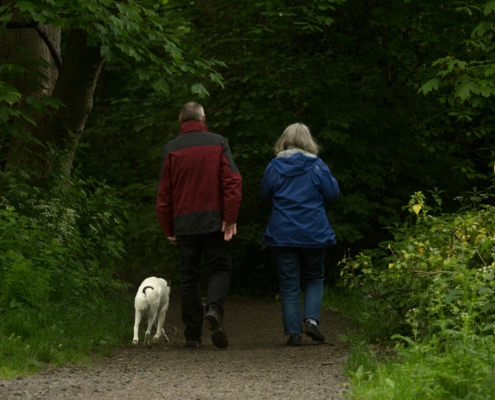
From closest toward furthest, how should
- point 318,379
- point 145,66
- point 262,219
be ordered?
point 318,379 → point 145,66 → point 262,219

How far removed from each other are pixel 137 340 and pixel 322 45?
24.1 feet

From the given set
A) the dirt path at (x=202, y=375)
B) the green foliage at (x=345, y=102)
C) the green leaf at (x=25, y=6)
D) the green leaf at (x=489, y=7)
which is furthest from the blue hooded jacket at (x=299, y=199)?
the green foliage at (x=345, y=102)

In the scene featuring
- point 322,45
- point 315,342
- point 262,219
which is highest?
point 322,45

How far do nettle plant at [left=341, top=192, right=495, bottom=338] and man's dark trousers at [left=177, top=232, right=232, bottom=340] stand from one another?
4.16 ft

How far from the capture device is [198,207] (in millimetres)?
7758

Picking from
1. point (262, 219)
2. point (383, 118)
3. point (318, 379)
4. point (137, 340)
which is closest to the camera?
point (318, 379)

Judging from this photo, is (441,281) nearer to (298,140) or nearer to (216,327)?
(216,327)

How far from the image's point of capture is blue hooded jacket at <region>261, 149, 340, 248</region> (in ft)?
26.0

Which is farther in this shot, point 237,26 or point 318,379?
point 237,26

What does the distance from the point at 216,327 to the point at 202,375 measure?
1334 mm

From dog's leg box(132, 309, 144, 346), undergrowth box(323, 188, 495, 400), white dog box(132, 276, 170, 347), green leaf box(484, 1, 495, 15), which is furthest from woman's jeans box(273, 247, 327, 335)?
green leaf box(484, 1, 495, 15)

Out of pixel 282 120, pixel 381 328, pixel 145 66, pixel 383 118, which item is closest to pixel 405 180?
pixel 383 118

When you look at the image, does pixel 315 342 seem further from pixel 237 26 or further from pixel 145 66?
pixel 237 26

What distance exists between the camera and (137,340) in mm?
7793
